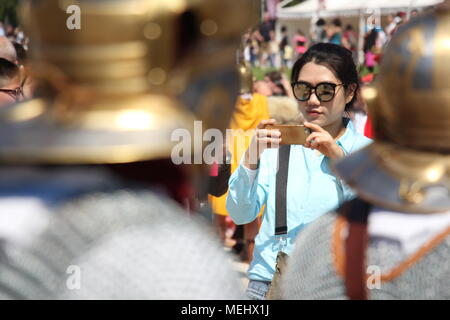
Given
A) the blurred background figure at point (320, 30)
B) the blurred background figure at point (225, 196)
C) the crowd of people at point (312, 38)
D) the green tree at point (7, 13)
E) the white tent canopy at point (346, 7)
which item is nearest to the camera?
the blurred background figure at point (225, 196)

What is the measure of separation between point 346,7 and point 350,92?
9281mm

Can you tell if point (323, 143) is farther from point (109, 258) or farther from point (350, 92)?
point (109, 258)

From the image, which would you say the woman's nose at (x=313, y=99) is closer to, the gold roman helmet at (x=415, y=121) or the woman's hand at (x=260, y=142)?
the woman's hand at (x=260, y=142)

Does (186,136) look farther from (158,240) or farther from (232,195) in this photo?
(232,195)

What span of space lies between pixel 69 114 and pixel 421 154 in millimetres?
862

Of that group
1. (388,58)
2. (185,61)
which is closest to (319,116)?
(388,58)

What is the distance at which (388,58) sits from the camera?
1.46 metres

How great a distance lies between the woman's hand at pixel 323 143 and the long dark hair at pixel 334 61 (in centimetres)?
36

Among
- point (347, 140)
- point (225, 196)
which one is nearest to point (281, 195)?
point (347, 140)

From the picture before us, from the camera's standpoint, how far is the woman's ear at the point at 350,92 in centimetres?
261

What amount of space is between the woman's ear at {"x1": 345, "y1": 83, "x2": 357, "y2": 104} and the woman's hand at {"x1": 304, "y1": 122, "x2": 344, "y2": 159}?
347 millimetres

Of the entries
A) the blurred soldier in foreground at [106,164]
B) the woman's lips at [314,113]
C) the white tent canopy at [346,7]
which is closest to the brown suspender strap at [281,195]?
the woman's lips at [314,113]

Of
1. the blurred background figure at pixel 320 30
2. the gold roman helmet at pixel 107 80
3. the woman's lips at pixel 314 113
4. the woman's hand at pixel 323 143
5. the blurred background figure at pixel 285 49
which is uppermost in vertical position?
the gold roman helmet at pixel 107 80

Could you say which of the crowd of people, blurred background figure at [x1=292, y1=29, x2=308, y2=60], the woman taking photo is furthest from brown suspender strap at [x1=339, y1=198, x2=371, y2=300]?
the crowd of people
